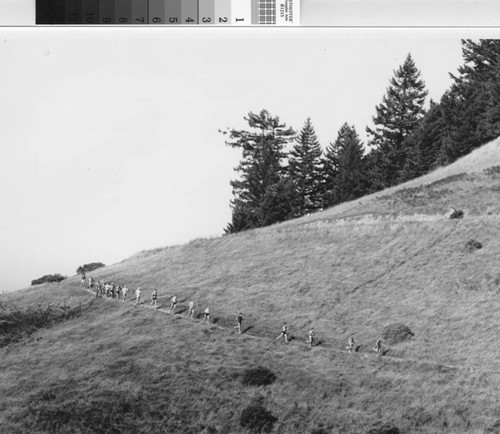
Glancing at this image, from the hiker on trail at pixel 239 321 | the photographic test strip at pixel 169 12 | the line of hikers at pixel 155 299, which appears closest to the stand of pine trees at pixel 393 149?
the line of hikers at pixel 155 299

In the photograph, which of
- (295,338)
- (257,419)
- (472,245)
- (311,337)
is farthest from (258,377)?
(472,245)

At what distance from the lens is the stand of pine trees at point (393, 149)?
79.6m

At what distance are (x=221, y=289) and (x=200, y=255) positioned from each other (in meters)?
8.49

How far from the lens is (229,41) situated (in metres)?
38.6

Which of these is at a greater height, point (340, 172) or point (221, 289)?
point (340, 172)

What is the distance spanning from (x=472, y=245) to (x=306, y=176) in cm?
3215

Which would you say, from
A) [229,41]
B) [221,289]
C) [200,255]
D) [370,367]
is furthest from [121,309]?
[229,41]

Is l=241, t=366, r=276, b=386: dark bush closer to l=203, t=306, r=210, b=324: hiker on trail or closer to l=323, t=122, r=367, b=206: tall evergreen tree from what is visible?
l=203, t=306, r=210, b=324: hiker on trail

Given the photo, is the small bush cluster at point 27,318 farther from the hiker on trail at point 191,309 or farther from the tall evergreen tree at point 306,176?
the tall evergreen tree at point 306,176

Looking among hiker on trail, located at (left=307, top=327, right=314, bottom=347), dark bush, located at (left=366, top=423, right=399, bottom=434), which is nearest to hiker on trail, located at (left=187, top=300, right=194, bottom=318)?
hiker on trail, located at (left=307, top=327, right=314, bottom=347)

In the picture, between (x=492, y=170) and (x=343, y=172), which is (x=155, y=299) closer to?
(x=343, y=172)

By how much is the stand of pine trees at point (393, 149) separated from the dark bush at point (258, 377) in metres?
34.6

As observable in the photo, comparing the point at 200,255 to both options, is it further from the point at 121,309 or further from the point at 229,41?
the point at 229,41

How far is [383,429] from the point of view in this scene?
37.2 metres
